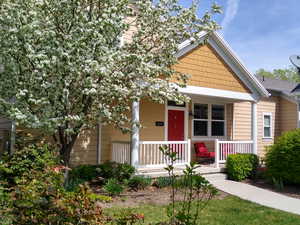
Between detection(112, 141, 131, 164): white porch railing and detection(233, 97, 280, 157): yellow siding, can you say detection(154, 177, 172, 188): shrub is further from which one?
detection(233, 97, 280, 157): yellow siding

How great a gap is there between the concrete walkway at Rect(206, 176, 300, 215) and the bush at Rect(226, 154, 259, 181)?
1.21 ft

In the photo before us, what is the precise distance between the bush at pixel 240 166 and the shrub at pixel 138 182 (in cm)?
346

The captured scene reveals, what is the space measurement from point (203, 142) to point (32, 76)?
9.22m

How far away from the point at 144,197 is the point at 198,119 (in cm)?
622

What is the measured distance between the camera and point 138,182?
8797 millimetres

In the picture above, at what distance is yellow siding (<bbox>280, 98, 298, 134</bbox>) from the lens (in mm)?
16672

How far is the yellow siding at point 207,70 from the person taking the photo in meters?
10.6

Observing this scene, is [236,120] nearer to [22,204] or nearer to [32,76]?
[32,76]

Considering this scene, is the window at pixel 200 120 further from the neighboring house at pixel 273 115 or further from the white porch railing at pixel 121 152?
the white porch railing at pixel 121 152

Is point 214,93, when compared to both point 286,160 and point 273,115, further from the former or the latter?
point 273,115

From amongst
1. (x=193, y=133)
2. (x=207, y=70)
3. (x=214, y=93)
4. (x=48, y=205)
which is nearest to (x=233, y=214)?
(x=48, y=205)

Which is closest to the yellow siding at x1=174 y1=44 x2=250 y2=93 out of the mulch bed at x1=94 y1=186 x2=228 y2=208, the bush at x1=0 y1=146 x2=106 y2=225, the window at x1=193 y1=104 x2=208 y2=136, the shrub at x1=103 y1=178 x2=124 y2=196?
the window at x1=193 y1=104 x2=208 y2=136

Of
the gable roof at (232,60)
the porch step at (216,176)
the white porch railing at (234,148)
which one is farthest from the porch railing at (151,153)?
the gable roof at (232,60)

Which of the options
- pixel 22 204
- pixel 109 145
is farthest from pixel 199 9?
pixel 22 204
